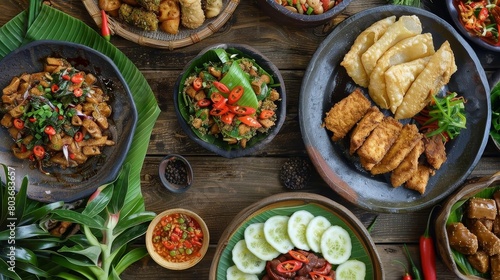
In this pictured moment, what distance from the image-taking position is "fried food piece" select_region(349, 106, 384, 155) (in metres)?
3.26

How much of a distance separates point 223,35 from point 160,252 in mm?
1492

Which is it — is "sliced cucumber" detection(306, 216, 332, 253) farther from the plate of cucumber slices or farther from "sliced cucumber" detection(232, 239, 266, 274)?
"sliced cucumber" detection(232, 239, 266, 274)

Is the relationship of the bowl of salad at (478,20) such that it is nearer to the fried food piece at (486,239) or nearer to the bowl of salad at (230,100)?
the fried food piece at (486,239)

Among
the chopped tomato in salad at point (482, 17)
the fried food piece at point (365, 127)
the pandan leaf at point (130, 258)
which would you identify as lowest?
the pandan leaf at point (130, 258)

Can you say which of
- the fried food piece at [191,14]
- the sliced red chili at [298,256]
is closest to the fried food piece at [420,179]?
the sliced red chili at [298,256]

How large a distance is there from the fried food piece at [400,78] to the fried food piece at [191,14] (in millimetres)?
1238

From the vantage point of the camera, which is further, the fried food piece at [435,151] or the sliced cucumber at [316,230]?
the fried food piece at [435,151]

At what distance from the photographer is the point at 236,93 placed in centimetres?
306

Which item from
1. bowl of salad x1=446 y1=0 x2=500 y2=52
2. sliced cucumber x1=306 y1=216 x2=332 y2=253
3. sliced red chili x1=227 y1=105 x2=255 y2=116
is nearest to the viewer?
sliced red chili x1=227 y1=105 x2=255 y2=116

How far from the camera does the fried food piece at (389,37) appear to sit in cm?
329

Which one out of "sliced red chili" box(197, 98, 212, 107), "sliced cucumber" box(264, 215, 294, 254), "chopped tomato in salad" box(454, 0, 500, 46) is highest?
"chopped tomato in salad" box(454, 0, 500, 46)

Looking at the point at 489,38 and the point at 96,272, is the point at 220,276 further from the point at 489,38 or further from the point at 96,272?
the point at 489,38

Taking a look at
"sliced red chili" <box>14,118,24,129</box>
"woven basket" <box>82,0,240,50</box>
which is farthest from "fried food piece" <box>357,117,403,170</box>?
"sliced red chili" <box>14,118,24,129</box>

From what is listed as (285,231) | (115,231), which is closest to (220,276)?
(285,231)
